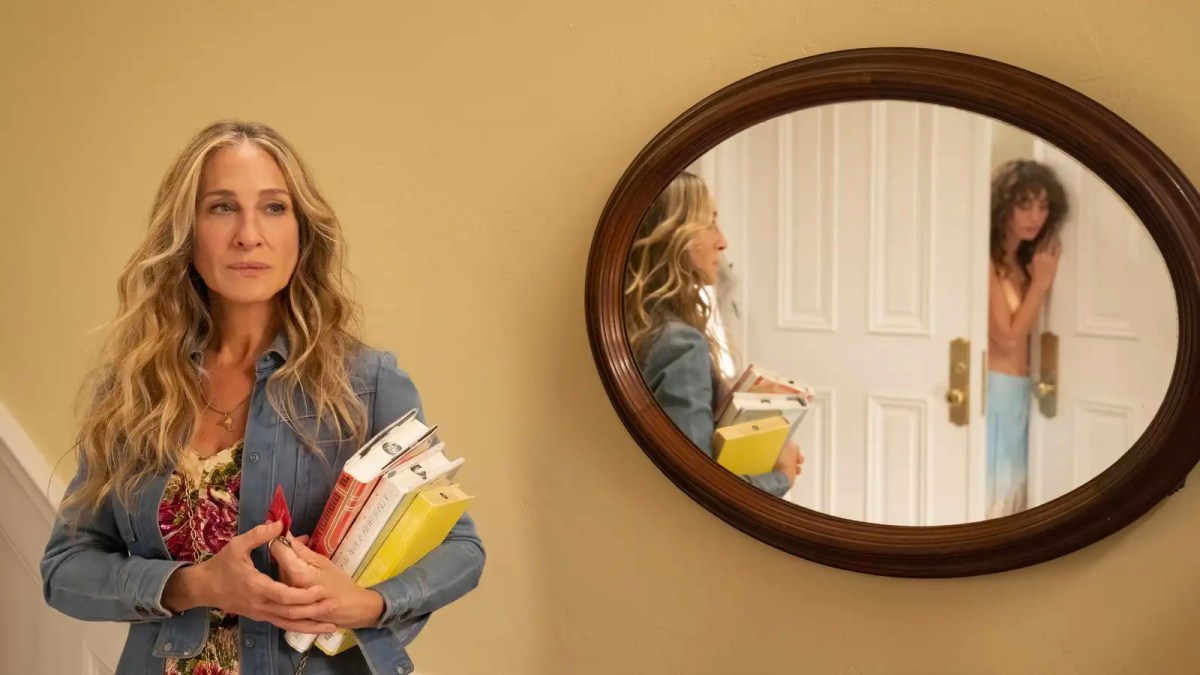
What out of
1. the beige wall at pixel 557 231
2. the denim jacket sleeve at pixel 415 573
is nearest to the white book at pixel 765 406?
the beige wall at pixel 557 231

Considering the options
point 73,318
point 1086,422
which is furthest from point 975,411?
point 73,318

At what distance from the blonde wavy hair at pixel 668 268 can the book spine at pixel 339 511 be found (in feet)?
2.01

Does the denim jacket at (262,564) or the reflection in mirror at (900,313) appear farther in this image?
the reflection in mirror at (900,313)

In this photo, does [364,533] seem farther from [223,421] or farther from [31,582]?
[31,582]

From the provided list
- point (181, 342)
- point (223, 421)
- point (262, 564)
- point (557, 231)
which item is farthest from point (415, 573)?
point (557, 231)

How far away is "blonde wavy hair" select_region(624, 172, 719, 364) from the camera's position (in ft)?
5.65

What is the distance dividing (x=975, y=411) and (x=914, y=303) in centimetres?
18

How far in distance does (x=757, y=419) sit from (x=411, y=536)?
2.02 ft

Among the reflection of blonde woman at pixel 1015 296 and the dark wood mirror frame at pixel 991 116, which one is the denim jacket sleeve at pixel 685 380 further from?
the reflection of blonde woman at pixel 1015 296

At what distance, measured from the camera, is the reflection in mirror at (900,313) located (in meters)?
1.49

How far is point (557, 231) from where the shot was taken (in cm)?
188

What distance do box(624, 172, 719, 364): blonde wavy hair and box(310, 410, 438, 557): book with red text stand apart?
0.52 metres

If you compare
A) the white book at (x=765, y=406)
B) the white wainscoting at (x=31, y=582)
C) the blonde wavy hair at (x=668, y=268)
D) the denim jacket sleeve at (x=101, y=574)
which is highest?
the blonde wavy hair at (x=668, y=268)

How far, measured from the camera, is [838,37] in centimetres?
166
